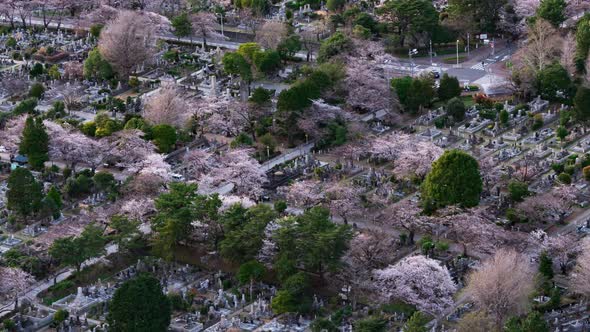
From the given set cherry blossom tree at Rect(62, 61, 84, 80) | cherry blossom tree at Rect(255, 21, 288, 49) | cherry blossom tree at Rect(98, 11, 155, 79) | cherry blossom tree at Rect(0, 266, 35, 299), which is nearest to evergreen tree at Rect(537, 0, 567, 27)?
cherry blossom tree at Rect(255, 21, 288, 49)

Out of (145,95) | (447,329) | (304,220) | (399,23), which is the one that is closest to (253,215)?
(304,220)

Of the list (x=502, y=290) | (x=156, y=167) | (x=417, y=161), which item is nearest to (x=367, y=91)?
Answer: (x=417, y=161)

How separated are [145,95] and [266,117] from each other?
9548mm

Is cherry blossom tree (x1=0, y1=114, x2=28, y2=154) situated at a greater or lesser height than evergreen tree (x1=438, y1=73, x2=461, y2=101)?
greater

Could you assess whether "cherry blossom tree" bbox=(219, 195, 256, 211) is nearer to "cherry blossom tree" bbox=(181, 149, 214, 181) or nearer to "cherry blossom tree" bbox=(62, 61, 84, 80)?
"cherry blossom tree" bbox=(181, 149, 214, 181)

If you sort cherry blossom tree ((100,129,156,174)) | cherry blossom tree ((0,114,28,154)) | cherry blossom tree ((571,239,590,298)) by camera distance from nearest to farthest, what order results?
1. cherry blossom tree ((571,239,590,298))
2. cherry blossom tree ((100,129,156,174))
3. cherry blossom tree ((0,114,28,154))

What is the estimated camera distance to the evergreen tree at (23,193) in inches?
2534

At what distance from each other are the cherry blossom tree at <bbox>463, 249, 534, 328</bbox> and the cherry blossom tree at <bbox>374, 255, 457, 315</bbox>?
194 centimetres

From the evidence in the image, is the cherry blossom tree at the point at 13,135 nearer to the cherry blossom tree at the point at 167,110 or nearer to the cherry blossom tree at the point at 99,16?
the cherry blossom tree at the point at 167,110

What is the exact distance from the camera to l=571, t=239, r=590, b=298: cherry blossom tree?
2122 inches

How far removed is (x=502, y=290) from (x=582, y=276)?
3.94 metres

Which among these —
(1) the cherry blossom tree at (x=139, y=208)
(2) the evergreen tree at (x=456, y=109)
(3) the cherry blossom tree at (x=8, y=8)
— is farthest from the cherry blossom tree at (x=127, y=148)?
(3) the cherry blossom tree at (x=8, y=8)

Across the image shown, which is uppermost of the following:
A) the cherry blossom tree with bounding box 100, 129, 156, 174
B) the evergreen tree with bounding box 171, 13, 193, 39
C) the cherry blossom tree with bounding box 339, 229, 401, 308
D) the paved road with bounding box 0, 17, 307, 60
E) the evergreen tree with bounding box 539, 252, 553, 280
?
the evergreen tree with bounding box 171, 13, 193, 39

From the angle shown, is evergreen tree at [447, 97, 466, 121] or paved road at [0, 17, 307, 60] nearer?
evergreen tree at [447, 97, 466, 121]
